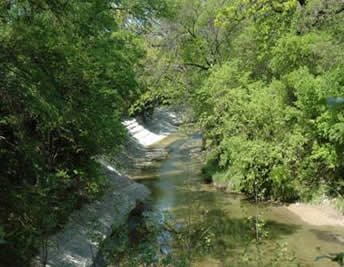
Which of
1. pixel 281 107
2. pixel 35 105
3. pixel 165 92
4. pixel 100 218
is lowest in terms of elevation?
pixel 100 218

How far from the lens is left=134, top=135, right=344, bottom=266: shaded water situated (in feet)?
29.3

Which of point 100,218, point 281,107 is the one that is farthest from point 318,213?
point 100,218

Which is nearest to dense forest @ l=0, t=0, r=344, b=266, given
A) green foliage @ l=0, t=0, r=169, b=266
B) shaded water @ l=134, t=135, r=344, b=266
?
green foliage @ l=0, t=0, r=169, b=266

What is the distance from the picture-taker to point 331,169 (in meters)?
16.1

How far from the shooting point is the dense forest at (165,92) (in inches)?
270

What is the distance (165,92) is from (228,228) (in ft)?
40.6

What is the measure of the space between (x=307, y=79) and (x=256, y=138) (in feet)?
10.6

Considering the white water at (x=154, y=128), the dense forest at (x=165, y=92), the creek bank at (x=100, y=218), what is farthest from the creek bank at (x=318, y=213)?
the white water at (x=154, y=128)

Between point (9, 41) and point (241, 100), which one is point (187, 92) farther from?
point (9, 41)

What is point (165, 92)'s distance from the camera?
26.1 metres

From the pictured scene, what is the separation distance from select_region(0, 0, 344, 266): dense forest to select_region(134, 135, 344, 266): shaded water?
3.48ft

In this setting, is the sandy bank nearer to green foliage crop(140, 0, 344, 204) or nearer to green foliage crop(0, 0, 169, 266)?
green foliage crop(140, 0, 344, 204)

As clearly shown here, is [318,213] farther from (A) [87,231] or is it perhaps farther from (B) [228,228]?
(A) [87,231]

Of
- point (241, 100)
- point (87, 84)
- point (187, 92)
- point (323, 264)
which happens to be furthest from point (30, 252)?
point (187, 92)
